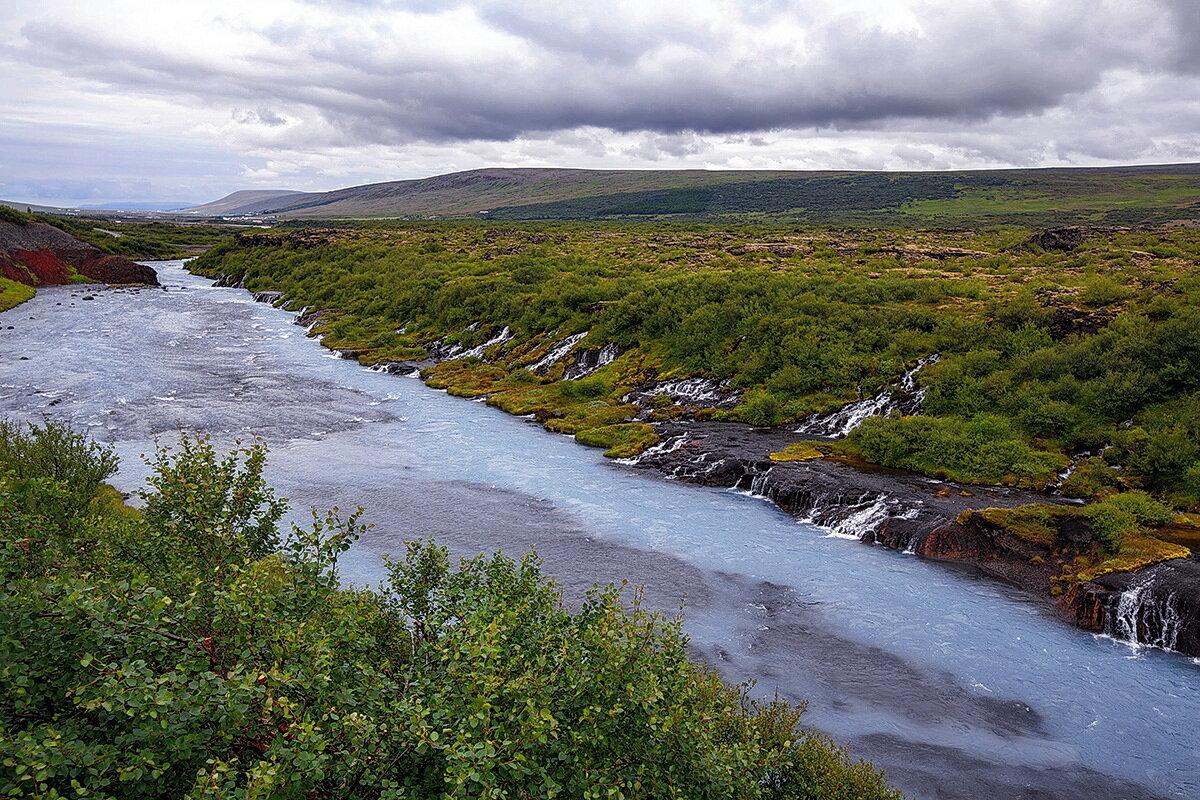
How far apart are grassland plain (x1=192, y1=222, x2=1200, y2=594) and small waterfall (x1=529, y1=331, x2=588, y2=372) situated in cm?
27

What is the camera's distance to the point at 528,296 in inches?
2928

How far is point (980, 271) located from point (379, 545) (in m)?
61.2

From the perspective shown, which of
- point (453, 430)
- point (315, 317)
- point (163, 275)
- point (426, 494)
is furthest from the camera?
point (163, 275)

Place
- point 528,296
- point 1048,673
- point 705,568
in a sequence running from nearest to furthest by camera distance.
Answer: point 1048,673, point 705,568, point 528,296

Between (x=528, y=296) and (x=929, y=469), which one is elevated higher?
(x=528, y=296)

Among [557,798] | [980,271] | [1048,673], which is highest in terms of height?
[980,271]

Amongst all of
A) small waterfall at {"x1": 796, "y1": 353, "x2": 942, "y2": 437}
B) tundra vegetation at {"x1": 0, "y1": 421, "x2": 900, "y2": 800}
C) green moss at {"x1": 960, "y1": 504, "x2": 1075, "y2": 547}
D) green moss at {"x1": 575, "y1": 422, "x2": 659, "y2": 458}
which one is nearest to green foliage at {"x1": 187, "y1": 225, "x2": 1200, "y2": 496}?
small waterfall at {"x1": 796, "y1": 353, "x2": 942, "y2": 437}

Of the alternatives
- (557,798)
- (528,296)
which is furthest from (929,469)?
(528,296)

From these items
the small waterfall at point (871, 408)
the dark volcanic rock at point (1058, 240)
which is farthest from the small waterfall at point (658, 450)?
the dark volcanic rock at point (1058, 240)

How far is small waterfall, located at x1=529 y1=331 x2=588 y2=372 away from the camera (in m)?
61.8

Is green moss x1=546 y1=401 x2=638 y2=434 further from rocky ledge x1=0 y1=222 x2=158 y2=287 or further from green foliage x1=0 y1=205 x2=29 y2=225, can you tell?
green foliage x1=0 y1=205 x2=29 y2=225

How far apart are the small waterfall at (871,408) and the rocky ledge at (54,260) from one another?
342 feet

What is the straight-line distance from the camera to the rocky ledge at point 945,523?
23.8m

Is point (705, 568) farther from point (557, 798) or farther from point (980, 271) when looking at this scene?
point (980, 271)
